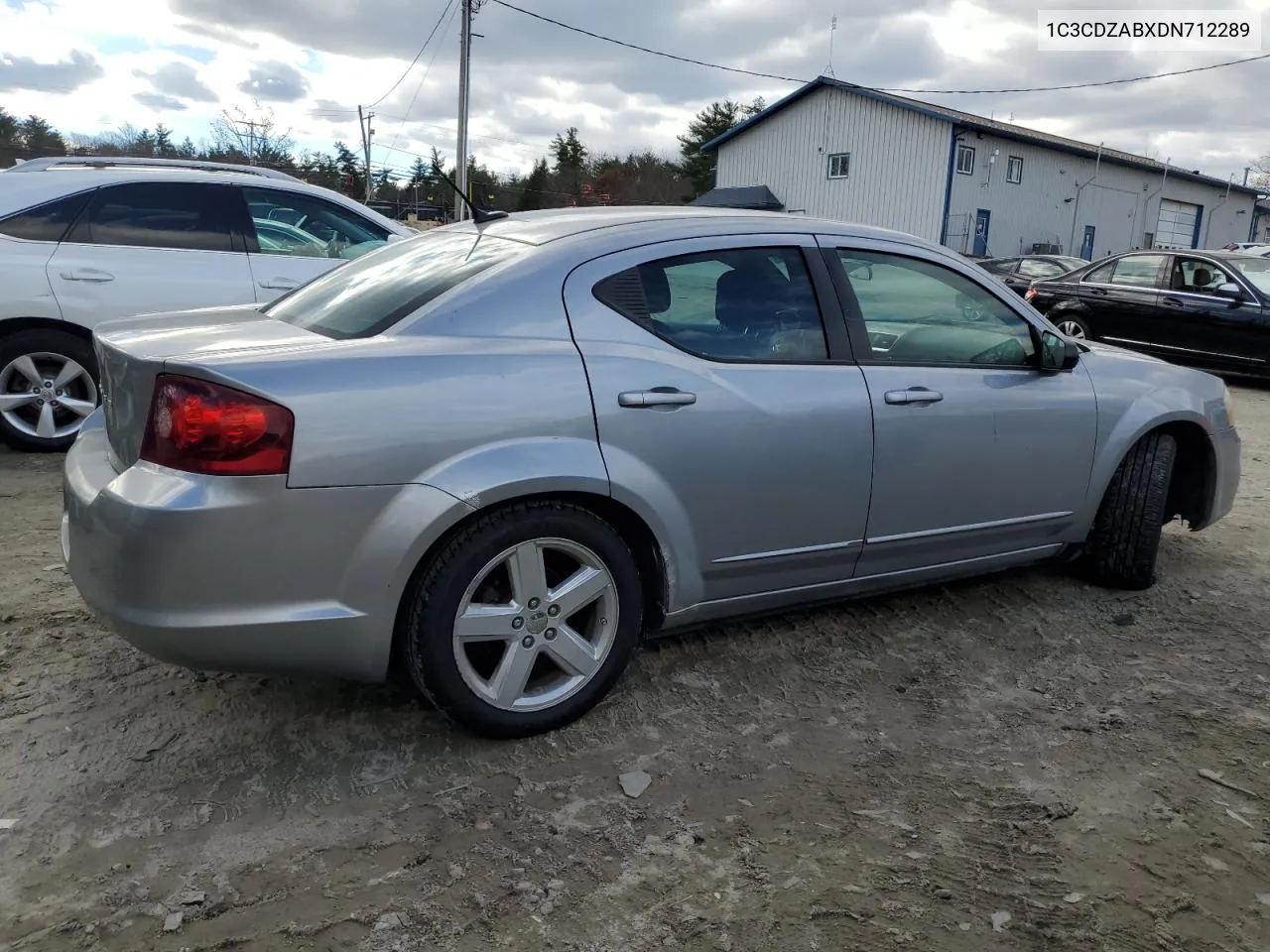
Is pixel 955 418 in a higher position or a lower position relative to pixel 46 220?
lower

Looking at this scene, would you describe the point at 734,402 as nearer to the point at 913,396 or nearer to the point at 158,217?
the point at 913,396

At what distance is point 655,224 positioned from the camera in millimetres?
3217

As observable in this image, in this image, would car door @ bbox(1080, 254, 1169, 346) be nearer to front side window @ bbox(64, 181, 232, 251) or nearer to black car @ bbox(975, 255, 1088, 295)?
black car @ bbox(975, 255, 1088, 295)

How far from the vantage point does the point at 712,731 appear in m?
3.04

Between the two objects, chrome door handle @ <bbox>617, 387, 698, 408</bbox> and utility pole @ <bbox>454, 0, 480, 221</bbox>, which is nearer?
chrome door handle @ <bbox>617, 387, 698, 408</bbox>

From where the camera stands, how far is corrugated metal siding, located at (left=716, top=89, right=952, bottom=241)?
97.7 ft

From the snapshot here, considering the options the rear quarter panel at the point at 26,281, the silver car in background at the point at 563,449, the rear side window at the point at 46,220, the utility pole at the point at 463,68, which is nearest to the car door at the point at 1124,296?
the silver car in background at the point at 563,449

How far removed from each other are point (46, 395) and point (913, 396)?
498 cm

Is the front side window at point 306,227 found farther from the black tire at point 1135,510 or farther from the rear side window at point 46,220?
the black tire at point 1135,510

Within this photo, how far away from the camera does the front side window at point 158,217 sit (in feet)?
19.2

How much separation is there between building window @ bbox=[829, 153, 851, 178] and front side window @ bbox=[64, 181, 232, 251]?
28833 millimetres

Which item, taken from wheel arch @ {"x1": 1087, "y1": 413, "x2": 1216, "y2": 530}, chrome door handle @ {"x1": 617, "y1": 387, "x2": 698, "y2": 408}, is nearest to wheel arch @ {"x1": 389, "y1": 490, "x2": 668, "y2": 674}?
chrome door handle @ {"x1": 617, "y1": 387, "x2": 698, "y2": 408}

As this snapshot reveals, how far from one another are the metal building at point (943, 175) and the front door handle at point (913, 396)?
2386 cm

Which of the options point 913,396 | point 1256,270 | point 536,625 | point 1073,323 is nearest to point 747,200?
point 1073,323
